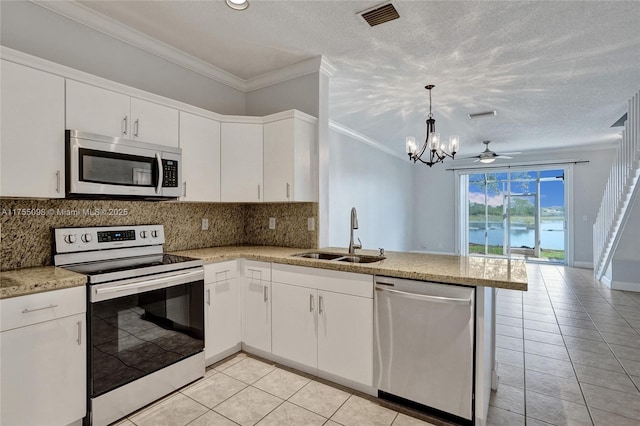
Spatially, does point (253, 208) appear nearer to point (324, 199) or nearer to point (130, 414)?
point (324, 199)

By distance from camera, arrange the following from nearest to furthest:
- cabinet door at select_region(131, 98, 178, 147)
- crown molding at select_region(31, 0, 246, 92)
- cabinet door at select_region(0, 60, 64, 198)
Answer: cabinet door at select_region(0, 60, 64, 198)
crown molding at select_region(31, 0, 246, 92)
cabinet door at select_region(131, 98, 178, 147)

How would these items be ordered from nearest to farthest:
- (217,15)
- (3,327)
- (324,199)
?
(3,327), (217,15), (324,199)

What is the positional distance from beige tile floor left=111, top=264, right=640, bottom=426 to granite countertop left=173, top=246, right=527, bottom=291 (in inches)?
35.1

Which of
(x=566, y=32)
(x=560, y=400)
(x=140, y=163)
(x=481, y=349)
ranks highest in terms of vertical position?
(x=566, y=32)

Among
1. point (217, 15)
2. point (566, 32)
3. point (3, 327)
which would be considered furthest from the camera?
point (566, 32)

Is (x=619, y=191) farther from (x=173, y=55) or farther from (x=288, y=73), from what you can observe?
(x=173, y=55)

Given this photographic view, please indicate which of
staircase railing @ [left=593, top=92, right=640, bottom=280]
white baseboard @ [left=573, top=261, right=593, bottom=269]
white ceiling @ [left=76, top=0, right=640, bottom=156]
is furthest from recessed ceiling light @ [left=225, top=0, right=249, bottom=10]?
white baseboard @ [left=573, top=261, right=593, bottom=269]

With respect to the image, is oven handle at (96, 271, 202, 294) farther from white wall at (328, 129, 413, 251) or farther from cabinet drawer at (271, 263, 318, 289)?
white wall at (328, 129, 413, 251)

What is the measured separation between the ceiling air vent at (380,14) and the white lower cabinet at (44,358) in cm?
258

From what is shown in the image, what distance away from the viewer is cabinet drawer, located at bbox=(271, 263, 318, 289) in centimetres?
246

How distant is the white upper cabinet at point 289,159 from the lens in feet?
9.72

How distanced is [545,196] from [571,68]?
5771 millimetres

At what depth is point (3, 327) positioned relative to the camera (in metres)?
1.55

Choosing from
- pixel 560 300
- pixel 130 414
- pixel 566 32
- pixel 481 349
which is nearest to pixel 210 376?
pixel 130 414
